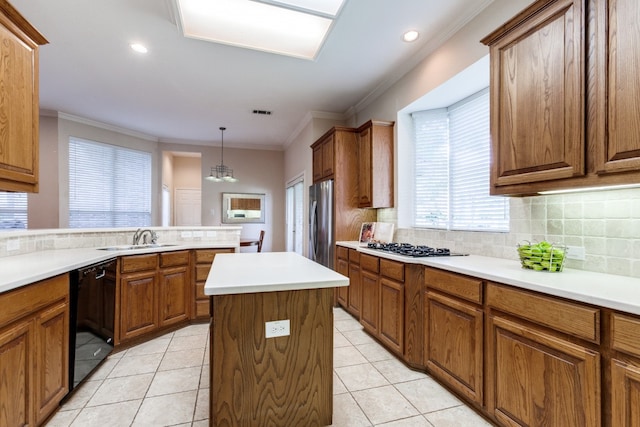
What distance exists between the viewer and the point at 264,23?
2.65 metres

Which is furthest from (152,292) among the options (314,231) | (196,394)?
(314,231)

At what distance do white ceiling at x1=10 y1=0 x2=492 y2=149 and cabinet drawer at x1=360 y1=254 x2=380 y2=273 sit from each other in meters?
2.10

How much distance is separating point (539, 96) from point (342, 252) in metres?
2.49

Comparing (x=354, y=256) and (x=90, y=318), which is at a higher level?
(x=354, y=256)

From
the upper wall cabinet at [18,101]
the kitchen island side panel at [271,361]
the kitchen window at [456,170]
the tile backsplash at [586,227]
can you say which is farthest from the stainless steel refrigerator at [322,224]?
the upper wall cabinet at [18,101]

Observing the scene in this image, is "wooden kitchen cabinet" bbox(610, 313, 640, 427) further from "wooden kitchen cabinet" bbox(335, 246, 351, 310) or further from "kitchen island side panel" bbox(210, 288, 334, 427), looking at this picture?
"wooden kitchen cabinet" bbox(335, 246, 351, 310)

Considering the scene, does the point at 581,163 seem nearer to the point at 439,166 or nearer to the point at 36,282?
the point at 439,166

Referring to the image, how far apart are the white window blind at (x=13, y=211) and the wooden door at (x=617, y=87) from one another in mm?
7095

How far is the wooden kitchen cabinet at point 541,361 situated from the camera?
4.01 feet

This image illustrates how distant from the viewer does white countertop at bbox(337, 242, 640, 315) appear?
46.1 inches

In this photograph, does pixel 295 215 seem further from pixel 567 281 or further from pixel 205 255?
pixel 567 281

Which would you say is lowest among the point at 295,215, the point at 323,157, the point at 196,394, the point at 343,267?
the point at 196,394

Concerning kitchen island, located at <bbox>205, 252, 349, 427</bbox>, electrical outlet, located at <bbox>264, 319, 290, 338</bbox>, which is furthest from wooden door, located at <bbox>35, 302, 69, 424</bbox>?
electrical outlet, located at <bbox>264, 319, 290, 338</bbox>

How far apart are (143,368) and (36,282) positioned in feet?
3.75
